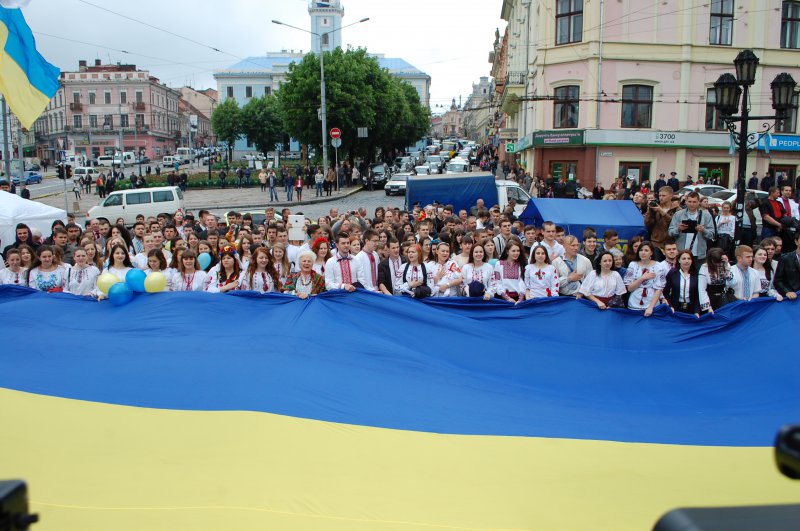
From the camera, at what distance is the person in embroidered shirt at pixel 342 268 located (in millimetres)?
8844

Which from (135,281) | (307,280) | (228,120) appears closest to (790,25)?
(307,280)

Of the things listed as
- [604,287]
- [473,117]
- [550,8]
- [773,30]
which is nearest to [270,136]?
[550,8]

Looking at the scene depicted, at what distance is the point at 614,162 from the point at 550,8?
813cm

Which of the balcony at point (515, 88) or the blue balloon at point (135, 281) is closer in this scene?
the blue balloon at point (135, 281)

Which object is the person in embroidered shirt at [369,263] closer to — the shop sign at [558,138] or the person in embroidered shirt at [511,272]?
the person in embroidered shirt at [511,272]

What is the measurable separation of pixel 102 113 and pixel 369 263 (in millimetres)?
95807

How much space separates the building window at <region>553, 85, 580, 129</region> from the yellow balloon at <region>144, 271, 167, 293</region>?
28.6 metres

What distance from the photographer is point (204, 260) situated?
34.4 ft

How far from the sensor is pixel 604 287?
8219 mm

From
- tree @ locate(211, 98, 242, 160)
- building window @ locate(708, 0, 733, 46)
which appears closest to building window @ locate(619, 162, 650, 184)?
building window @ locate(708, 0, 733, 46)

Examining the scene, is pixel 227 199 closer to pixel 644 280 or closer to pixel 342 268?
pixel 342 268

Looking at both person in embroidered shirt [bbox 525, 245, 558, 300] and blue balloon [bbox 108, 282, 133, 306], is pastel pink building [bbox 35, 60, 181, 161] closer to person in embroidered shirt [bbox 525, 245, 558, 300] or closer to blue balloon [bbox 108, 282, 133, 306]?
blue balloon [bbox 108, 282, 133, 306]

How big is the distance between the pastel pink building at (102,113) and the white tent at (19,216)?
80.2 meters

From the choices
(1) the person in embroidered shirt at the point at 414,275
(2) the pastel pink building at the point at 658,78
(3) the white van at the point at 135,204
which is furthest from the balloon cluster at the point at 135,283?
(2) the pastel pink building at the point at 658,78
